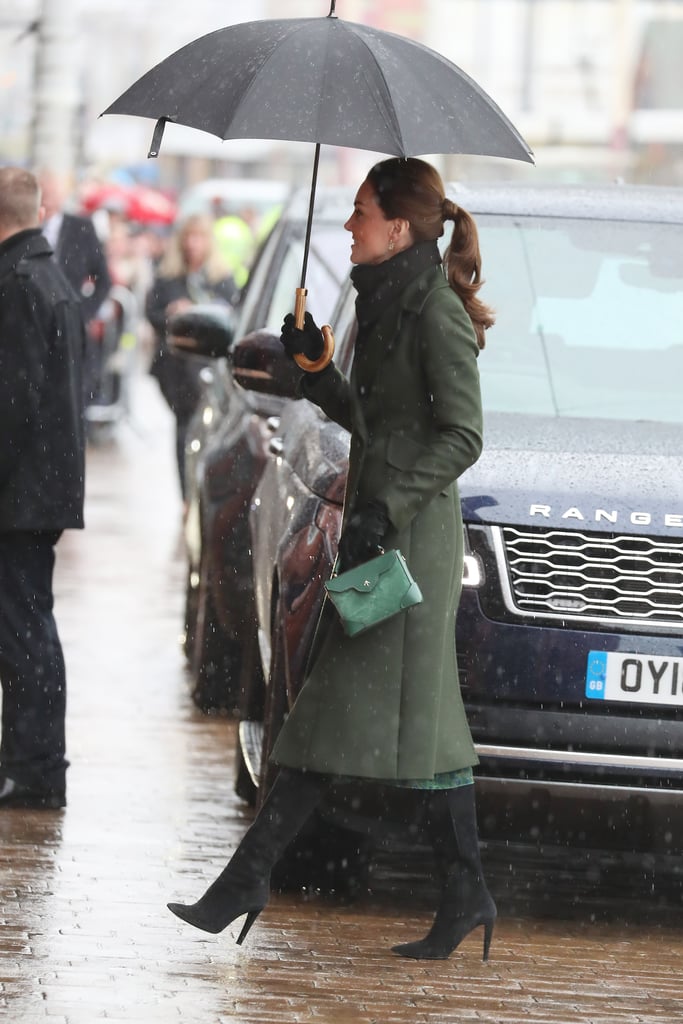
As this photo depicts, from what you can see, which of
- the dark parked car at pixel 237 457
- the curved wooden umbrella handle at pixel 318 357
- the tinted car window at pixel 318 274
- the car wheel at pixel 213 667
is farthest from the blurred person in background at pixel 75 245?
the curved wooden umbrella handle at pixel 318 357

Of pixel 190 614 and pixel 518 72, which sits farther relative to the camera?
pixel 518 72

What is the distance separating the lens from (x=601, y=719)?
5457 millimetres

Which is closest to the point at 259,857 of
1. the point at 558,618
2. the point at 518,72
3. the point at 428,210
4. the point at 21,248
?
the point at 558,618

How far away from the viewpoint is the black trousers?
687 centimetres

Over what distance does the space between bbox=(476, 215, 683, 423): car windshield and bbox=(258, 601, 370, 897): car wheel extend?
0.97m

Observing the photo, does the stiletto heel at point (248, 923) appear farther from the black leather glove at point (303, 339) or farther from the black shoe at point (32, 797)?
the black shoe at point (32, 797)

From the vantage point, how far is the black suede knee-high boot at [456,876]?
529cm

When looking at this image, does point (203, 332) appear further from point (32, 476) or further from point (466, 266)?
point (466, 266)

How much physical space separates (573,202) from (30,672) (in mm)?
2194

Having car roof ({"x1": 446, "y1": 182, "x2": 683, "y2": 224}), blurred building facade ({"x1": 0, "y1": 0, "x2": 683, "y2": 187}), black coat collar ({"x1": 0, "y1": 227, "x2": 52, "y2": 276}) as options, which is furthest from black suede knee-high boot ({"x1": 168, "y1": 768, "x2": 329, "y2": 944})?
blurred building facade ({"x1": 0, "y1": 0, "x2": 683, "y2": 187})

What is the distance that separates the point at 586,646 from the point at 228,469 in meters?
3.00

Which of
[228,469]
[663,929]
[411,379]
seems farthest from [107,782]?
[411,379]

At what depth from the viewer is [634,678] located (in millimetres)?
5465

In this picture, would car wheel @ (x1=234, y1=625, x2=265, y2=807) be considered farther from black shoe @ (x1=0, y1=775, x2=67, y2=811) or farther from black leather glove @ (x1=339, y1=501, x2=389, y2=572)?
black leather glove @ (x1=339, y1=501, x2=389, y2=572)
